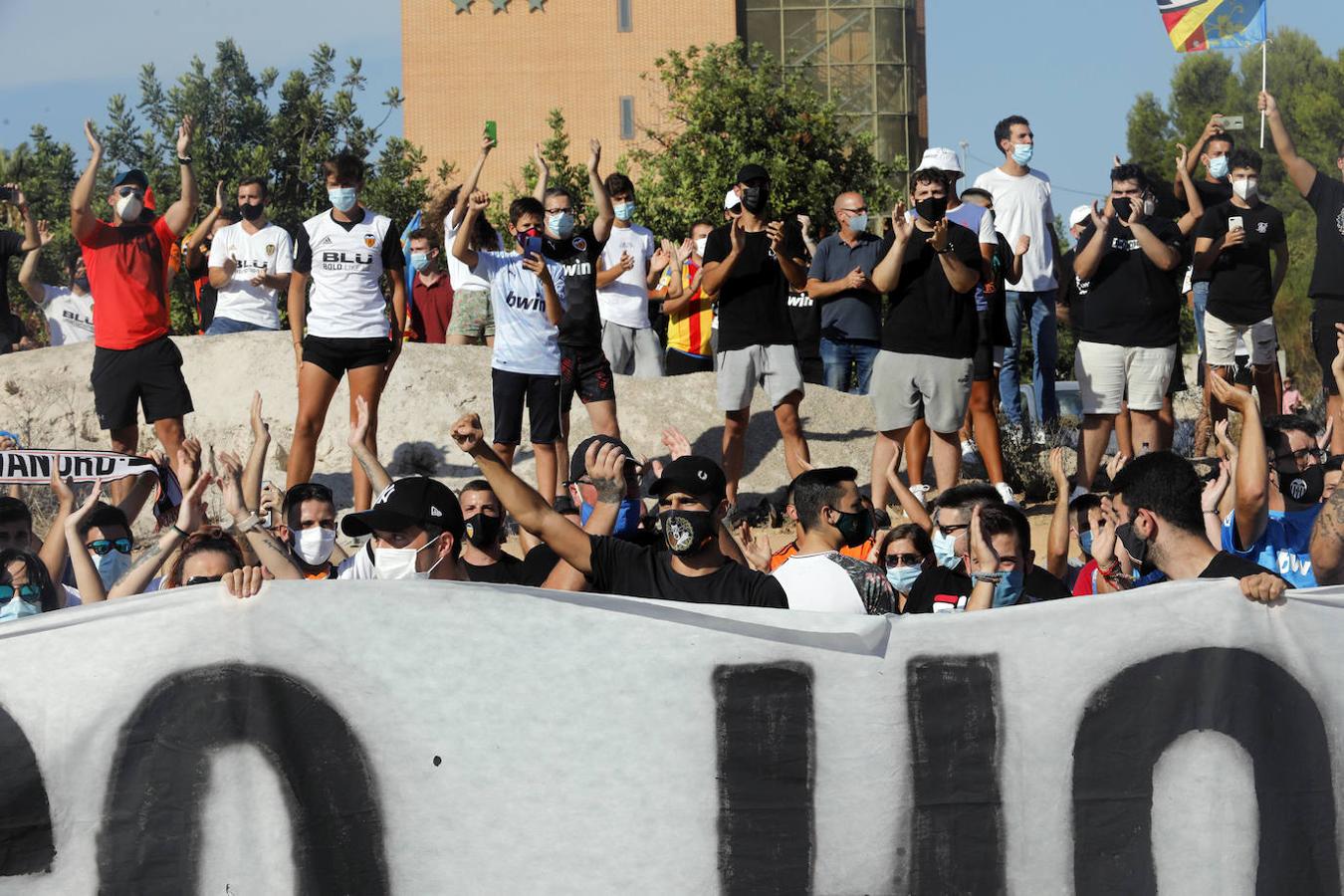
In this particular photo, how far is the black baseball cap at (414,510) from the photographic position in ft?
17.4

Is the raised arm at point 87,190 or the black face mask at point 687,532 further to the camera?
the raised arm at point 87,190

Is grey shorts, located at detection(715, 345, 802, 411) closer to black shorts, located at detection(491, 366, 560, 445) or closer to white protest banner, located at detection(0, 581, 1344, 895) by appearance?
black shorts, located at detection(491, 366, 560, 445)

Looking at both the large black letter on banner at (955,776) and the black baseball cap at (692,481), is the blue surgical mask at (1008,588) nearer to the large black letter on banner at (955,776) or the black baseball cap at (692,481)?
the large black letter on banner at (955,776)

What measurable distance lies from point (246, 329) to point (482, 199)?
11.6 ft

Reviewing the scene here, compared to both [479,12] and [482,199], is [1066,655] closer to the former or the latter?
[482,199]

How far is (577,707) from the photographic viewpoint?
4.49m

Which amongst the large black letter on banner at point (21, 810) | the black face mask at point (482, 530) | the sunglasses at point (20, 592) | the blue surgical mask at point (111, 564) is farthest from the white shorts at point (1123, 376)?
the large black letter on banner at point (21, 810)

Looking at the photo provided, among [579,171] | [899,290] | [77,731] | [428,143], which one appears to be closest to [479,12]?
[428,143]

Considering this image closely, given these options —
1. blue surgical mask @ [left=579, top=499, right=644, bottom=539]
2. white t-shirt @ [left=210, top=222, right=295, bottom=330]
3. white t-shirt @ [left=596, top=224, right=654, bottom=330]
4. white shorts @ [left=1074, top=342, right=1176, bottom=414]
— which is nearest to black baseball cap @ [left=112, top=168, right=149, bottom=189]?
white t-shirt @ [left=210, top=222, right=295, bottom=330]

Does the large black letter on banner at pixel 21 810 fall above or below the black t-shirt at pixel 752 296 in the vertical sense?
below

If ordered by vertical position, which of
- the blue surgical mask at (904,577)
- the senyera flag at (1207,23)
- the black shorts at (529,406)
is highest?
the senyera flag at (1207,23)

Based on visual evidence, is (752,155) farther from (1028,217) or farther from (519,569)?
(519,569)

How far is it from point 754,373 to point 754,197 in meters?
0.99

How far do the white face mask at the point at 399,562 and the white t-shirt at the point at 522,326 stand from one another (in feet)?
14.6
